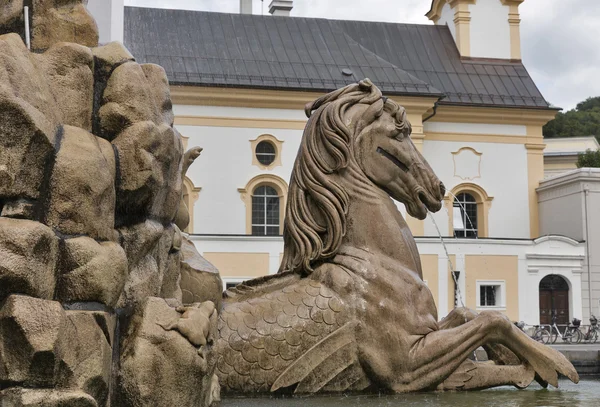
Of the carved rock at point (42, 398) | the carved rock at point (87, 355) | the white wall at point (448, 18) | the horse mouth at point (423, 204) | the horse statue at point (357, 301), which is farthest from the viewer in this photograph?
the white wall at point (448, 18)

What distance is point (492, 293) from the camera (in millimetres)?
35594

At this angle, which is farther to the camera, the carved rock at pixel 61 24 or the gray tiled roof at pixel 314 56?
the gray tiled roof at pixel 314 56

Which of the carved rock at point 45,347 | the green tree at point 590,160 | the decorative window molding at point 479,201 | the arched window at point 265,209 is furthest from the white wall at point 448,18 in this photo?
the carved rock at point 45,347

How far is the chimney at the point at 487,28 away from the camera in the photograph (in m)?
43.1

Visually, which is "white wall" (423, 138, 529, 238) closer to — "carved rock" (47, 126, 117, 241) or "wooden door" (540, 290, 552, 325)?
"wooden door" (540, 290, 552, 325)

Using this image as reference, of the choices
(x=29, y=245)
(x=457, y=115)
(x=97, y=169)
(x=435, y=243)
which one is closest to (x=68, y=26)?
(x=97, y=169)

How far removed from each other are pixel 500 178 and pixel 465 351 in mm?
36071

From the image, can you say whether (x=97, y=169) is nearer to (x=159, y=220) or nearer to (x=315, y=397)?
(x=159, y=220)

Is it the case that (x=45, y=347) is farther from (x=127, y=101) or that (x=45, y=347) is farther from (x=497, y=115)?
(x=497, y=115)

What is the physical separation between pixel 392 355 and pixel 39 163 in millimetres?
2453

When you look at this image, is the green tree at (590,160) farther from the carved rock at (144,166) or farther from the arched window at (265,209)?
the carved rock at (144,166)

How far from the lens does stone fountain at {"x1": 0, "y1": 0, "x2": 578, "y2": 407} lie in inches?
123

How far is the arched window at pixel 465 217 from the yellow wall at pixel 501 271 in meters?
3.68

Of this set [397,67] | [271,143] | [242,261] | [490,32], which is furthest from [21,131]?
[490,32]
